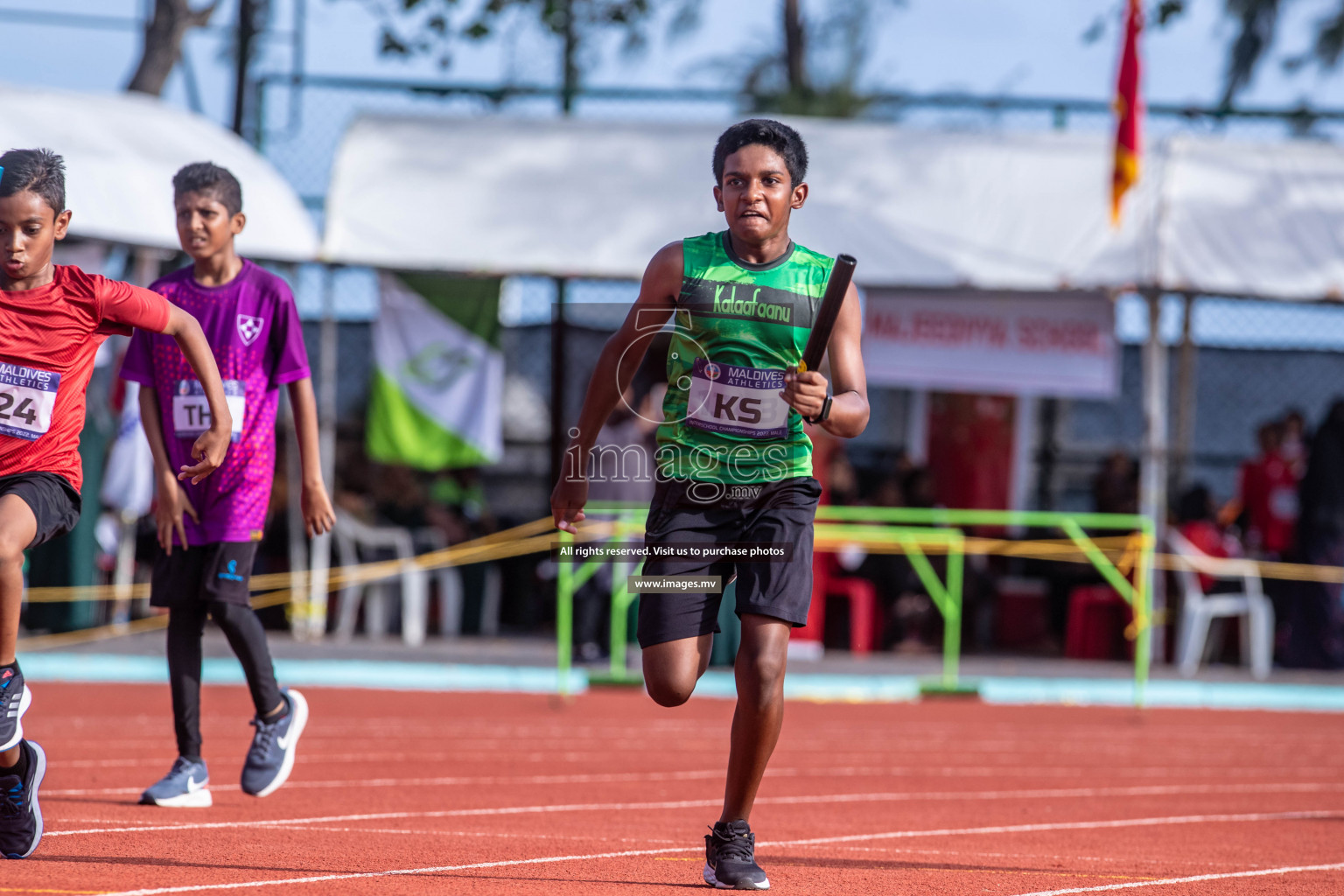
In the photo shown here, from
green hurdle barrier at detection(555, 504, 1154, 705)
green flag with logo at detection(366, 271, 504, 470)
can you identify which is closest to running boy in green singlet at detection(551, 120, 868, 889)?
green hurdle barrier at detection(555, 504, 1154, 705)

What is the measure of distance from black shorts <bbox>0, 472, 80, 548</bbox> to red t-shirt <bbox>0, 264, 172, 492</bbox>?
2cm

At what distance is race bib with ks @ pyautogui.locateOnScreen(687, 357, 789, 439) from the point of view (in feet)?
13.8

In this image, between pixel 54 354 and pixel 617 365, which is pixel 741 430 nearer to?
pixel 617 365

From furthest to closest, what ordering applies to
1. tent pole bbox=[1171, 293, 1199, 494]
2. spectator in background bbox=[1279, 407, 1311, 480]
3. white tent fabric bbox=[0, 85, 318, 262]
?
tent pole bbox=[1171, 293, 1199, 494] < spectator in background bbox=[1279, 407, 1311, 480] < white tent fabric bbox=[0, 85, 318, 262]

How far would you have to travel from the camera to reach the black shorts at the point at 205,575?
543 cm

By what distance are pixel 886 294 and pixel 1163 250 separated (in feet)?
7.05

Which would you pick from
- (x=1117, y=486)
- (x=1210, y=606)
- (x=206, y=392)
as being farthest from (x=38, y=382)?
(x=1117, y=486)

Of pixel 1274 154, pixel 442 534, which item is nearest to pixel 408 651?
pixel 442 534

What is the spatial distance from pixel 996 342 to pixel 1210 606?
8.73ft

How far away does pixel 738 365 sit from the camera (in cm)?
421

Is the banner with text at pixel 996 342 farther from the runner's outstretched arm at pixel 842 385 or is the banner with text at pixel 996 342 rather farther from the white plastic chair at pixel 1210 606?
the runner's outstretched arm at pixel 842 385

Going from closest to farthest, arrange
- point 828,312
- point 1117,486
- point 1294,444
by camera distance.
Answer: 1. point 828,312
2. point 1294,444
3. point 1117,486

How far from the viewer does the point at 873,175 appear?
41.4 feet

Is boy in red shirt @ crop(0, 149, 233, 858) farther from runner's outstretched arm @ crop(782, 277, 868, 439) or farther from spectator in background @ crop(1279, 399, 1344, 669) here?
spectator in background @ crop(1279, 399, 1344, 669)
